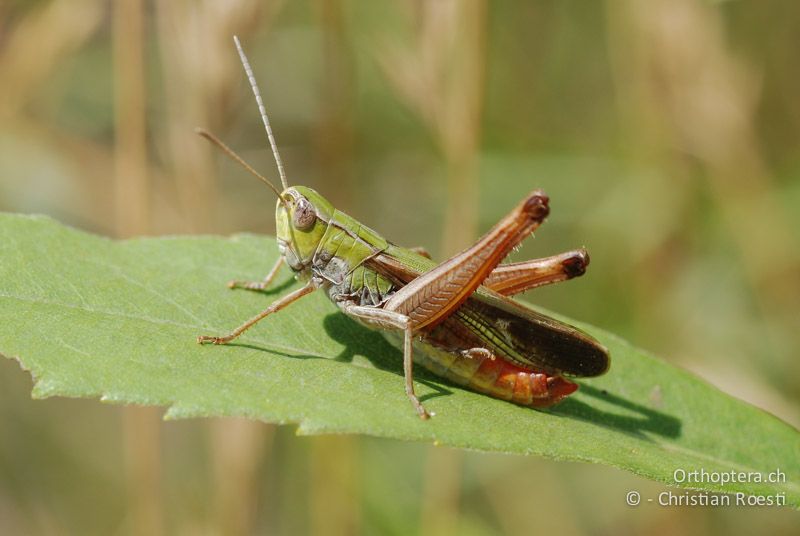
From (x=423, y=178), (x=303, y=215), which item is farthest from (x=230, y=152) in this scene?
(x=423, y=178)

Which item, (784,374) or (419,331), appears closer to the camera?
(419,331)

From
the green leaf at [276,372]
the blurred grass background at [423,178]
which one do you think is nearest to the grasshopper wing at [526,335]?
the green leaf at [276,372]

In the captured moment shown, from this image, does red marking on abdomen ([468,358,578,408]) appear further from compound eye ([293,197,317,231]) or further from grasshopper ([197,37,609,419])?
compound eye ([293,197,317,231])

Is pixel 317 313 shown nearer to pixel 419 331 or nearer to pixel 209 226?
pixel 419 331

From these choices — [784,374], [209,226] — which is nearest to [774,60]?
[784,374]

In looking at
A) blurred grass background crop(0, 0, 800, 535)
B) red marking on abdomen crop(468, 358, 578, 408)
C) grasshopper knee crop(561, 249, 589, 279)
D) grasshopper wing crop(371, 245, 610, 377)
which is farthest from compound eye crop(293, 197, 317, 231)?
blurred grass background crop(0, 0, 800, 535)

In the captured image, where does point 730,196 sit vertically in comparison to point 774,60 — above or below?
below

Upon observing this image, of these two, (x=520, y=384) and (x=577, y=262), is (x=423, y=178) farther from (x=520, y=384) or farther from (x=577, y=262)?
(x=520, y=384)
